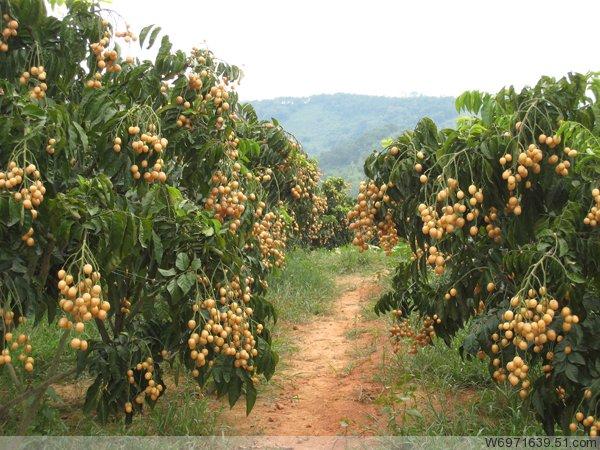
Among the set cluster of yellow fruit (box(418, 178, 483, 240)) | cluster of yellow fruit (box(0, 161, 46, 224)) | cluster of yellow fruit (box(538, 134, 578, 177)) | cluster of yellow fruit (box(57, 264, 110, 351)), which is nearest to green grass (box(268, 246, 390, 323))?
cluster of yellow fruit (box(418, 178, 483, 240))

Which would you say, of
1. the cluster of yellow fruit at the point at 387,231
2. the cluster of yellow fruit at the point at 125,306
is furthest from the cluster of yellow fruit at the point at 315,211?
the cluster of yellow fruit at the point at 125,306

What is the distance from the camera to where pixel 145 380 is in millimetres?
3320

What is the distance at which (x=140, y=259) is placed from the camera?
2557 mm

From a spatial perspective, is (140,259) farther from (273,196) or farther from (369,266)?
(369,266)

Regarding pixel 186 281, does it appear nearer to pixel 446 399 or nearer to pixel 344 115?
pixel 446 399

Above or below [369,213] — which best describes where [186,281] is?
below

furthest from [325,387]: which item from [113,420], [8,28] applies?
[8,28]

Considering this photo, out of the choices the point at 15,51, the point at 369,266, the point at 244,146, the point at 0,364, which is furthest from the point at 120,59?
the point at 369,266

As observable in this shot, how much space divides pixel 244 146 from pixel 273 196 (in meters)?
1.89

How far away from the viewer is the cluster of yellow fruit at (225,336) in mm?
2490

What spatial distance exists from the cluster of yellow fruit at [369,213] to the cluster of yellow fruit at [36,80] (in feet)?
5.03

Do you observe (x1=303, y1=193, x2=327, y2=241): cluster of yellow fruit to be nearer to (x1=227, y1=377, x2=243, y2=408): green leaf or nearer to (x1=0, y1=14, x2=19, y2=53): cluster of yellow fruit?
(x1=227, y1=377, x2=243, y2=408): green leaf

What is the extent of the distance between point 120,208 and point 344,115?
58645 millimetres

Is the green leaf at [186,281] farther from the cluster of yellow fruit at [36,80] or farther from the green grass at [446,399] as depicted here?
the green grass at [446,399]
